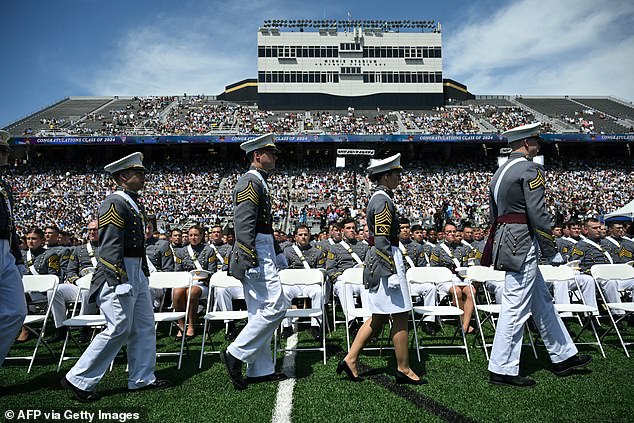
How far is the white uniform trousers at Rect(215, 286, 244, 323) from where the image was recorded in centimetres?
676

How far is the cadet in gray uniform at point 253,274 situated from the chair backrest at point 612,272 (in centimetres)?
473

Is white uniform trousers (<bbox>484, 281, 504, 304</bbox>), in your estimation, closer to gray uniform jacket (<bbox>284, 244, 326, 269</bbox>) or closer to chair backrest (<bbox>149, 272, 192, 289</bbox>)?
gray uniform jacket (<bbox>284, 244, 326, 269</bbox>)

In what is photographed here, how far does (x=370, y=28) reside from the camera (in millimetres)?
47000

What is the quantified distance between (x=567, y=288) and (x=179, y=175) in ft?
107

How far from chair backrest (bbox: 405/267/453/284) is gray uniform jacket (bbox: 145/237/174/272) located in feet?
14.3

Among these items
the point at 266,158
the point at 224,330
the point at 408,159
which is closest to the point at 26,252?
the point at 224,330

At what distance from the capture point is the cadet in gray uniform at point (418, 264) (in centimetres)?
664

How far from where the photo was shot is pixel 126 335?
420 centimetres

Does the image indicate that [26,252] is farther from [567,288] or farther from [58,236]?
[567,288]

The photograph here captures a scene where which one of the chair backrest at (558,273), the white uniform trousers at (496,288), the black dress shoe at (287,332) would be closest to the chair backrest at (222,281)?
the black dress shoe at (287,332)

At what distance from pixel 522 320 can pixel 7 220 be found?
17.0ft

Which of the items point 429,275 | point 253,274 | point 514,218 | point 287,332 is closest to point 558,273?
point 429,275

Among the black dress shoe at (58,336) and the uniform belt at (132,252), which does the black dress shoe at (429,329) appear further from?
the black dress shoe at (58,336)

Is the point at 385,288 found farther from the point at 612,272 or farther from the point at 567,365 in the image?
the point at 612,272
